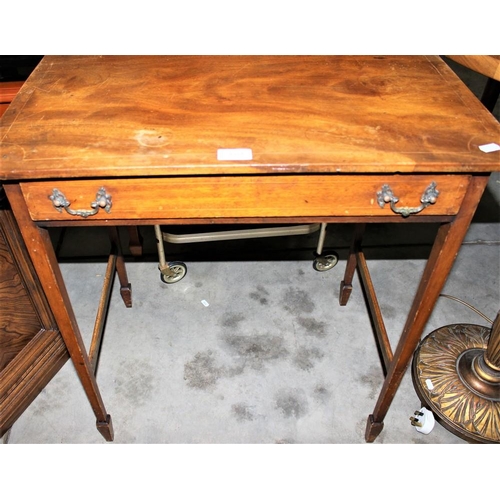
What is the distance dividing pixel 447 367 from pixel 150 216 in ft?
4.31

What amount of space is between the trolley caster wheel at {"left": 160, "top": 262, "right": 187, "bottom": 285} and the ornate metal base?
1067mm

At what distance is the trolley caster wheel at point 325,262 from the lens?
7.32ft

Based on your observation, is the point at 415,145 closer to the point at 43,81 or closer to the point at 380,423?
the point at 43,81

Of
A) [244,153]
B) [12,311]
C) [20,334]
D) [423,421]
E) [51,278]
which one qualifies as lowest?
[423,421]

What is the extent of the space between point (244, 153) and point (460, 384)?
1293 millimetres

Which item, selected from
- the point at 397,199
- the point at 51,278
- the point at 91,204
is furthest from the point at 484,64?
the point at 51,278

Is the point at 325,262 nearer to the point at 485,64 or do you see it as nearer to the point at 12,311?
the point at 485,64

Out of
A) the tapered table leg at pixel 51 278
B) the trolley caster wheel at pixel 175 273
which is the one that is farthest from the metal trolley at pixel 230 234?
the tapered table leg at pixel 51 278

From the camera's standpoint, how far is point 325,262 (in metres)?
2.24

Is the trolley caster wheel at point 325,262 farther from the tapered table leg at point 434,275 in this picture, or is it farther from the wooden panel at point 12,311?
the wooden panel at point 12,311

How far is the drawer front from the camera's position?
1004 millimetres

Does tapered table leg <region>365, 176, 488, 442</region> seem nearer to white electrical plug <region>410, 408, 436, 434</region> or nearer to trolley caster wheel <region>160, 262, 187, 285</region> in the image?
white electrical plug <region>410, 408, 436, 434</region>

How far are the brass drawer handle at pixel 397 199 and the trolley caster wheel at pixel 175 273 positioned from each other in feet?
4.36

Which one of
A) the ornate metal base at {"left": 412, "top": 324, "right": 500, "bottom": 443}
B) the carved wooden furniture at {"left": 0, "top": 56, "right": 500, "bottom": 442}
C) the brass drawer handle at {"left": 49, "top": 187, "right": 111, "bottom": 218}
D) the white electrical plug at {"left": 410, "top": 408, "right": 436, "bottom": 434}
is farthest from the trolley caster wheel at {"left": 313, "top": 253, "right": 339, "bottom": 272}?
the brass drawer handle at {"left": 49, "top": 187, "right": 111, "bottom": 218}
